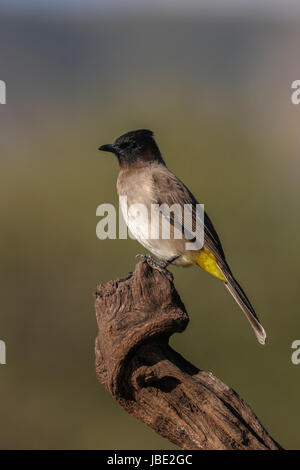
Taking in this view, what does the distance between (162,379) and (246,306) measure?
4.81 ft

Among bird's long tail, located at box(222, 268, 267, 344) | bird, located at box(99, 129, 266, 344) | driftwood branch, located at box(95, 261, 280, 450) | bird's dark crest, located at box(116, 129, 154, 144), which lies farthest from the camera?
bird's dark crest, located at box(116, 129, 154, 144)

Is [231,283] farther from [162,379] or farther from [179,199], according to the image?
[162,379]

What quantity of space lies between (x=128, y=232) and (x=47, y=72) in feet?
103

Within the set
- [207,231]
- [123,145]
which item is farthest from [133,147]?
[207,231]

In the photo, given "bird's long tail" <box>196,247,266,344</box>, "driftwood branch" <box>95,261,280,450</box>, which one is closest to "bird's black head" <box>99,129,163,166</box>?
"bird's long tail" <box>196,247,266,344</box>

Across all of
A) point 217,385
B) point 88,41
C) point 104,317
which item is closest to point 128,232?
point 104,317

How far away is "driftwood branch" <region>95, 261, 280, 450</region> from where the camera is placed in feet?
11.5

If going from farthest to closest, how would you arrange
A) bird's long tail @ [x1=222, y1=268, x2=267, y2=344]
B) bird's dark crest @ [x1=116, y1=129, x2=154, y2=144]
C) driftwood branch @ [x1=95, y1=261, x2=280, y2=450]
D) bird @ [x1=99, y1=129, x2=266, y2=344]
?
1. bird's dark crest @ [x1=116, y1=129, x2=154, y2=144]
2. bird @ [x1=99, y1=129, x2=266, y2=344]
3. bird's long tail @ [x1=222, y1=268, x2=267, y2=344]
4. driftwood branch @ [x1=95, y1=261, x2=280, y2=450]

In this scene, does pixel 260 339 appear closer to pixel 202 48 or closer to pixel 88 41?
pixel 202 48

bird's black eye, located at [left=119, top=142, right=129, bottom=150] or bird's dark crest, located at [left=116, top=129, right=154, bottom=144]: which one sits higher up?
bird's dark crest, located at [left=116, top=129, right=154, bottom=144]

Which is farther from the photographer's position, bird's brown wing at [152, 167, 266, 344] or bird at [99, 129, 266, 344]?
bird at [99, 129, 266, 344]

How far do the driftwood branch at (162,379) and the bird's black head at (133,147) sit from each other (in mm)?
1850

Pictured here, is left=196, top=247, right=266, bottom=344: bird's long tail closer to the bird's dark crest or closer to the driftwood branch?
the bird's dark crest

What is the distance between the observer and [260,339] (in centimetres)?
495
